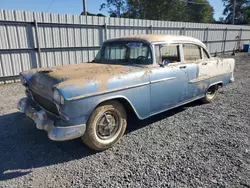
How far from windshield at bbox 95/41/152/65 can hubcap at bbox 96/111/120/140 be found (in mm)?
1156

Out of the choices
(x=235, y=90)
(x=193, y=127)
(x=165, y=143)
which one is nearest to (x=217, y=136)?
(x=193, y=127)

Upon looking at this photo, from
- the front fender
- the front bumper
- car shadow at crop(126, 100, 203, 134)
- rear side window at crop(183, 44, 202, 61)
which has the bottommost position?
car shadow at crop(126, 100, 203, 134)

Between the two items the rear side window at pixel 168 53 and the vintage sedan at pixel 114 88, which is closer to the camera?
the vintage sedan at pixel 114 88

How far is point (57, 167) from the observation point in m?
2.52

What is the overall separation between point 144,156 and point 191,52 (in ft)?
9.09

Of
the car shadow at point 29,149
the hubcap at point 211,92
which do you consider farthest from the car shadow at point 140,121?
the hubcap at point 211,92

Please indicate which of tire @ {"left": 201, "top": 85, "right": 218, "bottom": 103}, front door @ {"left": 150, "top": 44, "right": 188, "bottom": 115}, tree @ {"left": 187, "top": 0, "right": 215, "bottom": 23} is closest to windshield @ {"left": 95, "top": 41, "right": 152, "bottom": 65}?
front door @ {"left": 150, "top": 44, "right": 188, "bottom": 115}

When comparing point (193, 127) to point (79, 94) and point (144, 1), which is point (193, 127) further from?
point (144, 1)

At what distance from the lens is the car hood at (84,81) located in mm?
2418

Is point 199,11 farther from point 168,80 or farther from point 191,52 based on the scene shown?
point 168,80

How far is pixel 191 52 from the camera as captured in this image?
14.2ft

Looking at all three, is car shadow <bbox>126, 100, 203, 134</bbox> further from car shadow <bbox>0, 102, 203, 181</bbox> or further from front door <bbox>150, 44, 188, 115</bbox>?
front door <bbox>150, 44, 188, 115</bbox>

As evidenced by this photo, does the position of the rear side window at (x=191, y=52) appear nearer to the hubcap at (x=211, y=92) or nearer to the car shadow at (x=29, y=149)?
the hubcap at (x=211, y=92)

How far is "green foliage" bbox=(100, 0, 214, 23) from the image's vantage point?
3372 centimetres
